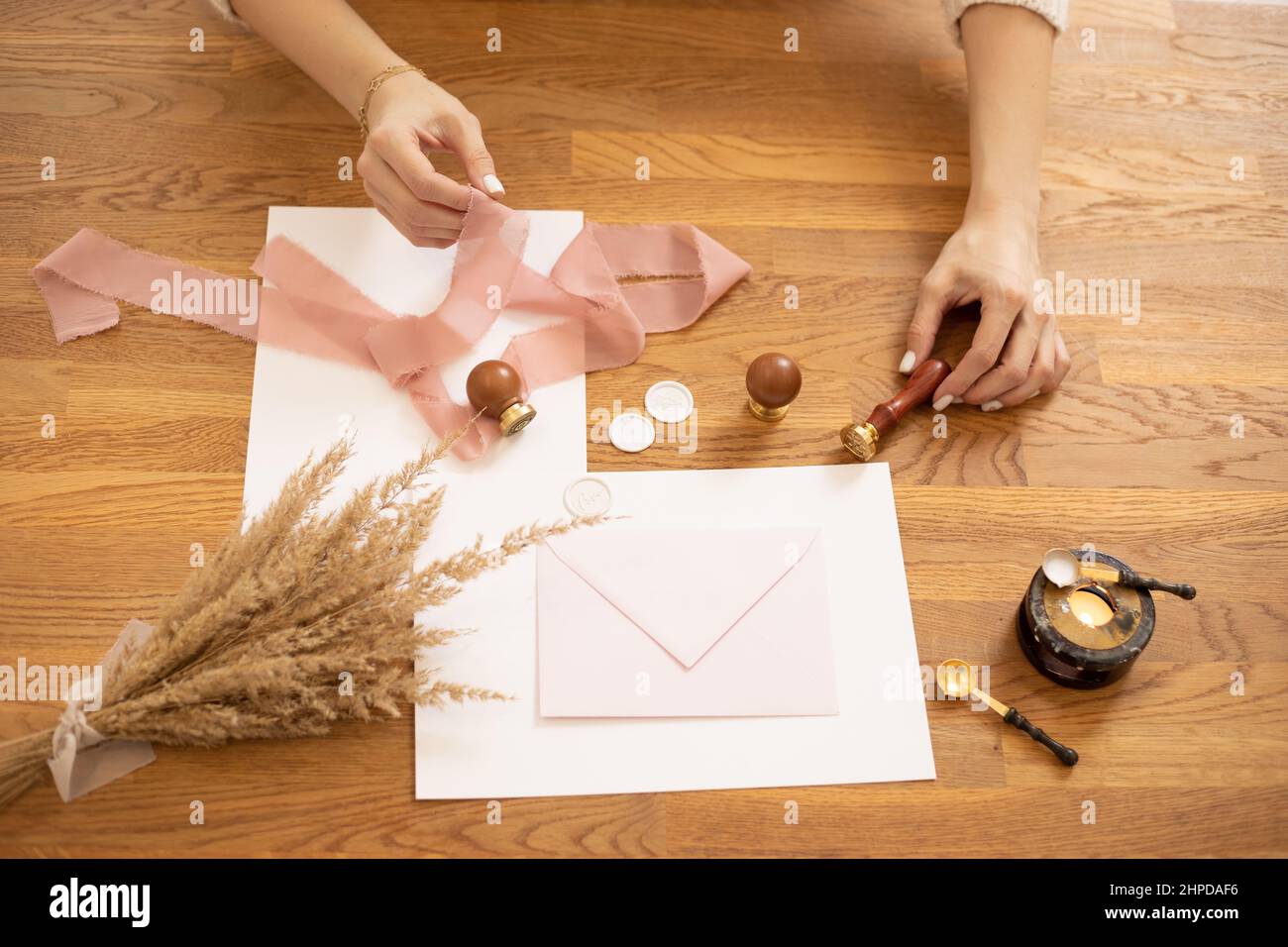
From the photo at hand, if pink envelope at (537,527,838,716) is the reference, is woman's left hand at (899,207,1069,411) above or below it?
above

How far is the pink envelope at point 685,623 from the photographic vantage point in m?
1.08

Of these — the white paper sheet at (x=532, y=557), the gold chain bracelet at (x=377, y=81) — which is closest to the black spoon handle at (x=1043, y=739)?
the white paper sheet at (x=532, y=557)

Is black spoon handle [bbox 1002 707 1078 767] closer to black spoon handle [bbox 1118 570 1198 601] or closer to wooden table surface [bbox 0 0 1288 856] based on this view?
wooden table surface [bbox 0 0 1288 856]

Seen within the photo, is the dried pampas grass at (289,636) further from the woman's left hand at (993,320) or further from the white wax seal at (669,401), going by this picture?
the woman's left hand at (993,320)

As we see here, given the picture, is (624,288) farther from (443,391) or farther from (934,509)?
(934,509)

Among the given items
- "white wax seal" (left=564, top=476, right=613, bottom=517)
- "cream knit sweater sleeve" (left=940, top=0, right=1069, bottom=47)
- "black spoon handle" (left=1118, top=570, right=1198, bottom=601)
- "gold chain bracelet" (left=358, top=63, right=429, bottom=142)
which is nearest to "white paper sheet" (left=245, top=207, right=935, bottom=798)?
"white wax seal" (left=564, top=476, right=613, bottom=517)

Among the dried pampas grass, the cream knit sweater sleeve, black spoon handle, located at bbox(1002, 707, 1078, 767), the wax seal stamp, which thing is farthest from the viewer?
the cream knit sweater sleeve

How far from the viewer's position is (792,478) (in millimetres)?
1211

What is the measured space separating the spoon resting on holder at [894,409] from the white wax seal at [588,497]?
1.02 ft

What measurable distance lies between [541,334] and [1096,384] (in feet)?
2.51

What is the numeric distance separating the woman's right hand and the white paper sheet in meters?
0.11

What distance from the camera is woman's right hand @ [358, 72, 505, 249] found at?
3.84 ft

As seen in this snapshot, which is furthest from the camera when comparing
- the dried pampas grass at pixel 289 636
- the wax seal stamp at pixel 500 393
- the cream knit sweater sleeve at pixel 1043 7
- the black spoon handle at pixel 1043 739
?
the cream knit sweater sleeve at pixel 1043 7

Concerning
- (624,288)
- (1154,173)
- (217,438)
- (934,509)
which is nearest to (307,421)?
(217,438)
